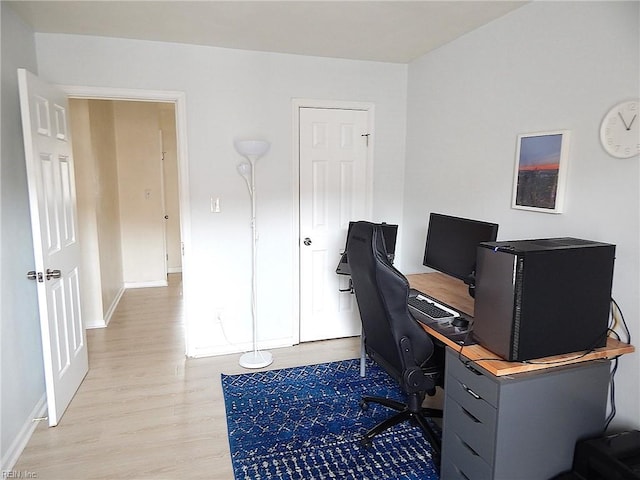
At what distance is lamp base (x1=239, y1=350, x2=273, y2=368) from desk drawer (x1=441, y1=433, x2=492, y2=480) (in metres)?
1.66

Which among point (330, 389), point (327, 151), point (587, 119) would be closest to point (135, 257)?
point (327, 151)

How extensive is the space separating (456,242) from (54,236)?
97.2 inches

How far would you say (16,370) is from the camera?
90.0 inches

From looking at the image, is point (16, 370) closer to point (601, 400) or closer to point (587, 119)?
point (601, 400)

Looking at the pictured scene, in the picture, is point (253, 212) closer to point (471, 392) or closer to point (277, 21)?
point (277, 21)

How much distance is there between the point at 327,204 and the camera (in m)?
3.63

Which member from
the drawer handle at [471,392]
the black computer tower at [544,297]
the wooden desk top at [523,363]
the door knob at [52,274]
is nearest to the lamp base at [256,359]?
the door knob at [52,274]

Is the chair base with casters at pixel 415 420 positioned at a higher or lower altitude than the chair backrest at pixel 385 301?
lower

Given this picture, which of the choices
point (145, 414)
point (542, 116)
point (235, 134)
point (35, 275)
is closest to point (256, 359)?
point (145, 414)

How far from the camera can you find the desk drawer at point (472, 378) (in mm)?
1647

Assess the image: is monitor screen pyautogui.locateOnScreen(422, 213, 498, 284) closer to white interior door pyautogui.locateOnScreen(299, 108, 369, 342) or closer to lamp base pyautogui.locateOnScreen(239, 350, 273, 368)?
white interior door pyautogui.locateOnScreen(299, 108, 369, 342)

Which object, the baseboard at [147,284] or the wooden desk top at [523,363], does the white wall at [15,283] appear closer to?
the wooden desk top at [523,363]

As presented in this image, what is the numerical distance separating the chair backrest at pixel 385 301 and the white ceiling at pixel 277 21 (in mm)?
1338

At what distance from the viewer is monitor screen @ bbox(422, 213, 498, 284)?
237cm
